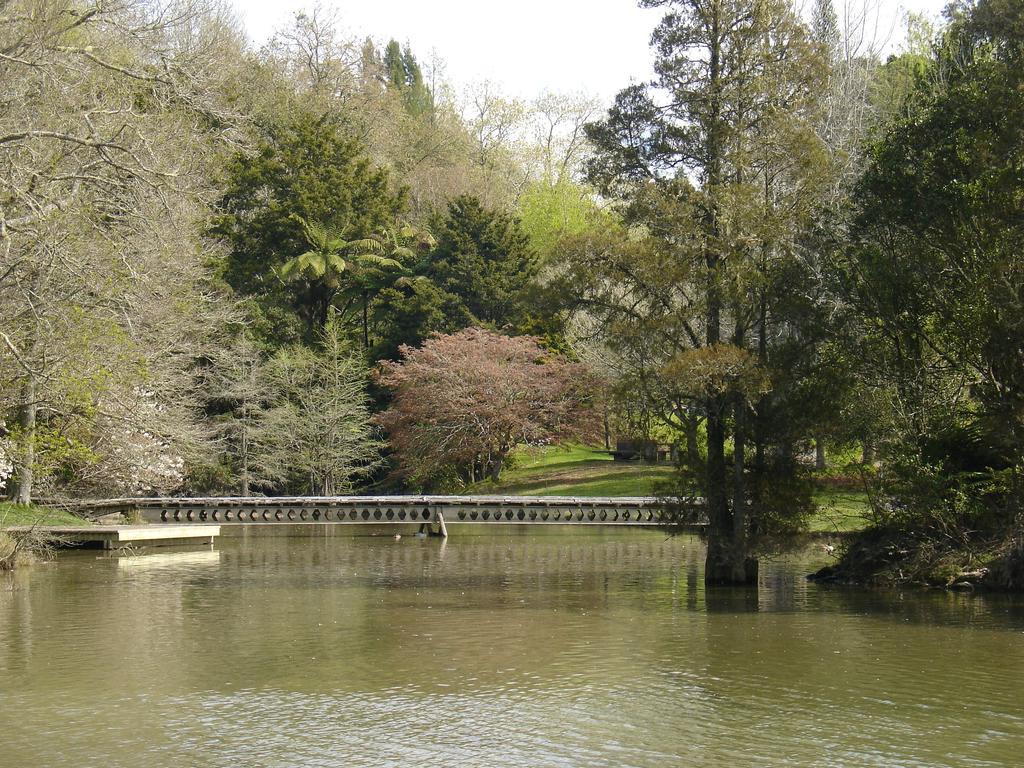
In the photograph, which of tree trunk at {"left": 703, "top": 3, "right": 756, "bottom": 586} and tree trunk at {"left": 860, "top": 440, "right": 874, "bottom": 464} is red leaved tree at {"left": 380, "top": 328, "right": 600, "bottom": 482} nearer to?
tree trunk at {"left": 860, "top": 440, "right": 874, "bottom": 464}

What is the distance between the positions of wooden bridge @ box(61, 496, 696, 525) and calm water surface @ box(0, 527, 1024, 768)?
9.76 meters

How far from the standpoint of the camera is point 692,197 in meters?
19.6

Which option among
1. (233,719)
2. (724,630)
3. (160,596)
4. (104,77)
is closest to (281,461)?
(104,77)

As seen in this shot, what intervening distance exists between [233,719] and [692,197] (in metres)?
12.1

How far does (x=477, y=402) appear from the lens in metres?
43.6

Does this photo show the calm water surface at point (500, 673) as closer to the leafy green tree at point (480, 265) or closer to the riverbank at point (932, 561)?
the riverbank at point (932, 561)

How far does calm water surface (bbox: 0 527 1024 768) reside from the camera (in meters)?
10.2

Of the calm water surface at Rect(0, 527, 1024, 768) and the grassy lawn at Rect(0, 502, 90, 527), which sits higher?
the grassy lawn at Rect(0, 502, 90, 527)

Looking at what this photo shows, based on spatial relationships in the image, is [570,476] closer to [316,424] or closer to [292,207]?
[316,424]

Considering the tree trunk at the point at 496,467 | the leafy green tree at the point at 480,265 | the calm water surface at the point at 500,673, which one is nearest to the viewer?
the calm water surface at the point at 500,673

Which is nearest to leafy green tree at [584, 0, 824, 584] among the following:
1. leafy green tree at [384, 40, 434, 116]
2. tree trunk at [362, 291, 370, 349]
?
tree trunk at [362, 291, 370, 349]

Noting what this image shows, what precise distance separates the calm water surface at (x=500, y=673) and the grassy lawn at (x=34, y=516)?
4.51 meters

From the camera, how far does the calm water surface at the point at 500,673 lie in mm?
10188

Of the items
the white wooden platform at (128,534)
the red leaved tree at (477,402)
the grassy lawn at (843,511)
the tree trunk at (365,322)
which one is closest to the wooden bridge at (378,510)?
the white wooden platform at (128,534)
